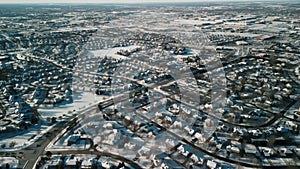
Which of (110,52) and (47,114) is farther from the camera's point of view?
(110,52)

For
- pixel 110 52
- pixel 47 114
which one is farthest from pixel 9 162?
pixel 110 52

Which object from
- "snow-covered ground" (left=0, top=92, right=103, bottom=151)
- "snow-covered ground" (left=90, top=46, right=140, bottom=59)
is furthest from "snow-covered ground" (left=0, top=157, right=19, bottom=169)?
"snow-covered ground" (left=90, top=46, right=140, bottom=59)

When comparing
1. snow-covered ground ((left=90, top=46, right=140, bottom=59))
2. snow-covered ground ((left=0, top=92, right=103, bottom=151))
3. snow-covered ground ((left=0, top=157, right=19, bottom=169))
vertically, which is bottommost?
snow-covered ground ((left=0, top=157, right=19, bottom=169))

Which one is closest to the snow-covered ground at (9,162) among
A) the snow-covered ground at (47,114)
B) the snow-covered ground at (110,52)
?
the snow-covered ground at (47,114)

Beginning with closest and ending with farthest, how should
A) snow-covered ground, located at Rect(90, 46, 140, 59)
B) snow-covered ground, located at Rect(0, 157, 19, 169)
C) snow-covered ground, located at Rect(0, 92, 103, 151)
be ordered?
snow-covered ground, located at Rect(0, 157, 19, 169)
snow-covered ground, located at Rect(0, 92, 103, 151)
snow-covered ground, located at Rect(90, 46, 140, 59)

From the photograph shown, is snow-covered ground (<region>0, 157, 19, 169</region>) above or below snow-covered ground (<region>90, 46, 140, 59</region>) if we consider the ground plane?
below

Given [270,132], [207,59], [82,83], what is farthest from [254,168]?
[207,59]

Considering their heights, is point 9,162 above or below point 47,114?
below

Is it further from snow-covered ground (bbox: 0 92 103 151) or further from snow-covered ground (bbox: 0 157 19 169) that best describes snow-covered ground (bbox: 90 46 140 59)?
snow-covered ground (bbox: 0 157 19 169)

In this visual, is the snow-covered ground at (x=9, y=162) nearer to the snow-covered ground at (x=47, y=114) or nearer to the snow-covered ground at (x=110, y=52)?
the snow-covered ground at (x=47, y=114)

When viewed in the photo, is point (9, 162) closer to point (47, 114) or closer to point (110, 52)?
point (47, 114)

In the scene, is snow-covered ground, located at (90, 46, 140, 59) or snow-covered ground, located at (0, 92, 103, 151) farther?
snow-covered ground, located at (90, 46, 140, 59)

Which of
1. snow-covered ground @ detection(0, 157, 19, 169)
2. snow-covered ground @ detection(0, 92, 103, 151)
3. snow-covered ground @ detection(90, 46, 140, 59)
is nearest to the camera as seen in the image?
snow-covered ground @ detection(0, 157, 19, 169)
